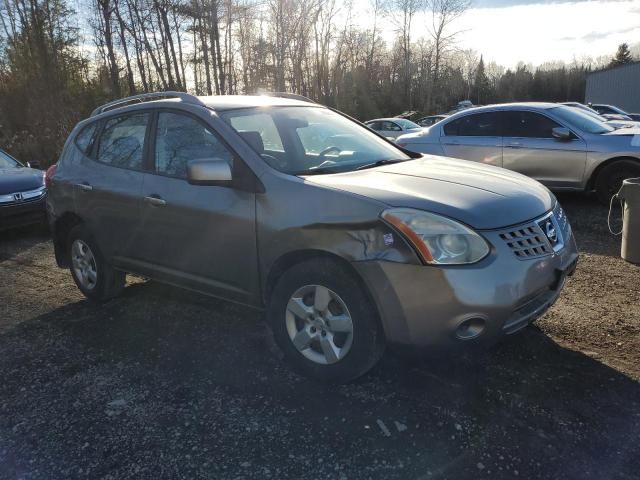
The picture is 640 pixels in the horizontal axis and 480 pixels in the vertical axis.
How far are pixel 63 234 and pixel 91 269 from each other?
57 cm

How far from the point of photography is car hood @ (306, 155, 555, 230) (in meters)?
2.71

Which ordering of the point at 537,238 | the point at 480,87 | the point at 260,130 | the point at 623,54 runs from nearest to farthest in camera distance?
the point at 537,238, the point at 260,130, the point at 480,87, the point at 623,54

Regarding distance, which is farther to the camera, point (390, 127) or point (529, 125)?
point (390, 127)

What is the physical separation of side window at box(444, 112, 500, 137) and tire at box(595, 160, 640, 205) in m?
1.68

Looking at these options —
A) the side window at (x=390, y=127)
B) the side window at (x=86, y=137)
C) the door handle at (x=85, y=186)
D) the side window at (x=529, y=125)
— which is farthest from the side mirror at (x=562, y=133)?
the side window at (x=390, y=127)

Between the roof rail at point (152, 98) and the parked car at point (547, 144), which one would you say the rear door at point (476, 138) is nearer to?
the parked car at point (547, 144)

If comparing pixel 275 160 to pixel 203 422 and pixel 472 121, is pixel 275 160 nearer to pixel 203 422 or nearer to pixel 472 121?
pixel 203 422

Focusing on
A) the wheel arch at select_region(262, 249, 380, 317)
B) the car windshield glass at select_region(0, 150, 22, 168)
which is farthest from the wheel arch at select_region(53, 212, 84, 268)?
the car windshield glass at select_region(0, 150, 22, 168)

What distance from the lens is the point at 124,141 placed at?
167 inches

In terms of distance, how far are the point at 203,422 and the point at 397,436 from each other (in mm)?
1055

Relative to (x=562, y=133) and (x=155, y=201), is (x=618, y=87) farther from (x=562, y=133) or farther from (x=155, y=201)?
(x=155, y=201)

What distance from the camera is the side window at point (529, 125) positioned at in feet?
25.1

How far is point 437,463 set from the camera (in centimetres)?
237

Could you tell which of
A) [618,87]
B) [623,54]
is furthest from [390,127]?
[623,54]
